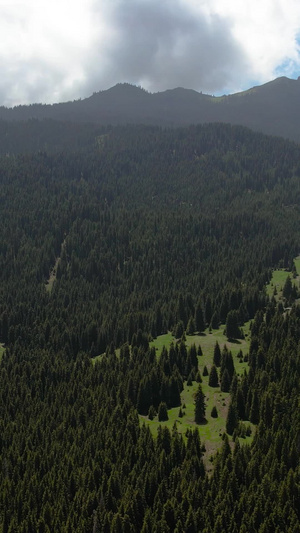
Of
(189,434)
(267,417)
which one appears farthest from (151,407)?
(267,417)

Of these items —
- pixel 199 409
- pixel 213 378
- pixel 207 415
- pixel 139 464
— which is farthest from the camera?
pixel 213 378

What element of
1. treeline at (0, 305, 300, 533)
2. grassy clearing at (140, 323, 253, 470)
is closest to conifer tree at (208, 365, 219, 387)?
grassy clearing at (140, 323, 253, 470)

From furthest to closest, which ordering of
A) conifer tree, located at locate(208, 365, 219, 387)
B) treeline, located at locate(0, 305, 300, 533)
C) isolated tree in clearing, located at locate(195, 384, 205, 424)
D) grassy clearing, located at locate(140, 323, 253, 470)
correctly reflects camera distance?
conifer tree, located at locate(208, 365, 219, 387) → isolated tree in clearing, located at locate(195, 384, 205, 424) → grassy clearing, located at locate(140, 323, 253, 470) → treeline, located at locate(0, 305, 300, 533)

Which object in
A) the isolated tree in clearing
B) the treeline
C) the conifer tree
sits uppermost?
the conifer tree

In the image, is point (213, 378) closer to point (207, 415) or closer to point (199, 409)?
point (207, 415)

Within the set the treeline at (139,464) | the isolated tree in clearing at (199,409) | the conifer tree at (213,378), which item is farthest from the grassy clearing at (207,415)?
the treeline at (139,464)

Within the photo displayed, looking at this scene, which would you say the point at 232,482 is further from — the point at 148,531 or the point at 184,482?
the point at 148,531

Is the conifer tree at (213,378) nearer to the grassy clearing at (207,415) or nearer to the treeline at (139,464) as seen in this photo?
the grassy clearing at (207,415)

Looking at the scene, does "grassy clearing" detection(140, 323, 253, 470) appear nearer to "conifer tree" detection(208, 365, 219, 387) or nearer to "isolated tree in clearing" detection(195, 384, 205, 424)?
"conifer tree" detection(208, 365, 219, 387)

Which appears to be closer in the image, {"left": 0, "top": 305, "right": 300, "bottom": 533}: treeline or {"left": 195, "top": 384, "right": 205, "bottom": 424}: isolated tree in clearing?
{"left": 0, "top": 305, "right": 300, "bottom": 533}: treeline

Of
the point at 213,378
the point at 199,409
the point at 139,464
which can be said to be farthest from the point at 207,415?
the point at 139,464

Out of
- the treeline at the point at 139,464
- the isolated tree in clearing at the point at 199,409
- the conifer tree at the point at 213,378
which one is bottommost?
the treeline at the point at 139,464
